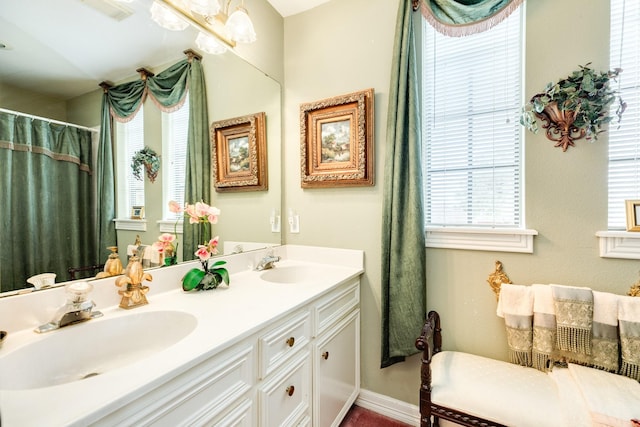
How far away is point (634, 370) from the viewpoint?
112 centimetres

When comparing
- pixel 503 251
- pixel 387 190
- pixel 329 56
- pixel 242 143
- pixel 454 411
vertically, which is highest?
pixel 329 56

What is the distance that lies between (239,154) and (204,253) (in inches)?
28.7

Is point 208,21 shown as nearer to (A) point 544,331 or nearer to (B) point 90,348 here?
(B) point 90,348

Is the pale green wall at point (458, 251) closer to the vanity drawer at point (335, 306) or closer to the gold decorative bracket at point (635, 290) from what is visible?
the gold decorative bracket at point (635, 290)

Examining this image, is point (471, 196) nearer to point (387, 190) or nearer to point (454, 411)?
point (387, 190)

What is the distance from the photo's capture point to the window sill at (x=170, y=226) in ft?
4.22

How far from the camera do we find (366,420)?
1.67m

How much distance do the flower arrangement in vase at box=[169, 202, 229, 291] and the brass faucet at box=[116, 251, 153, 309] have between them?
19cm

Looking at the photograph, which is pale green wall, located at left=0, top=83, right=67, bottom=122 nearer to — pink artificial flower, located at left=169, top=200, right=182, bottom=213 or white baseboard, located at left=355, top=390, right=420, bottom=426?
Result: pink artificial flower, located at left=169, top=200, right=182, bottom=213

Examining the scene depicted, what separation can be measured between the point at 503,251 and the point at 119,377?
167 cm

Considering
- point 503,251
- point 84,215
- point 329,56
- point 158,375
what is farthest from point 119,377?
point 329,56

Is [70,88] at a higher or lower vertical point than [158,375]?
higher

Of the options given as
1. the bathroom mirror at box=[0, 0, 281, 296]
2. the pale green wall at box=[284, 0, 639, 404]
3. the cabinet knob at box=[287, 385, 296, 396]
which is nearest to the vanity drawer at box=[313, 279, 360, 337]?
the pale green wall at box=[284, 0, 639, 404]

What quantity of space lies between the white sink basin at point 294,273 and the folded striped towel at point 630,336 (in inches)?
55.2
